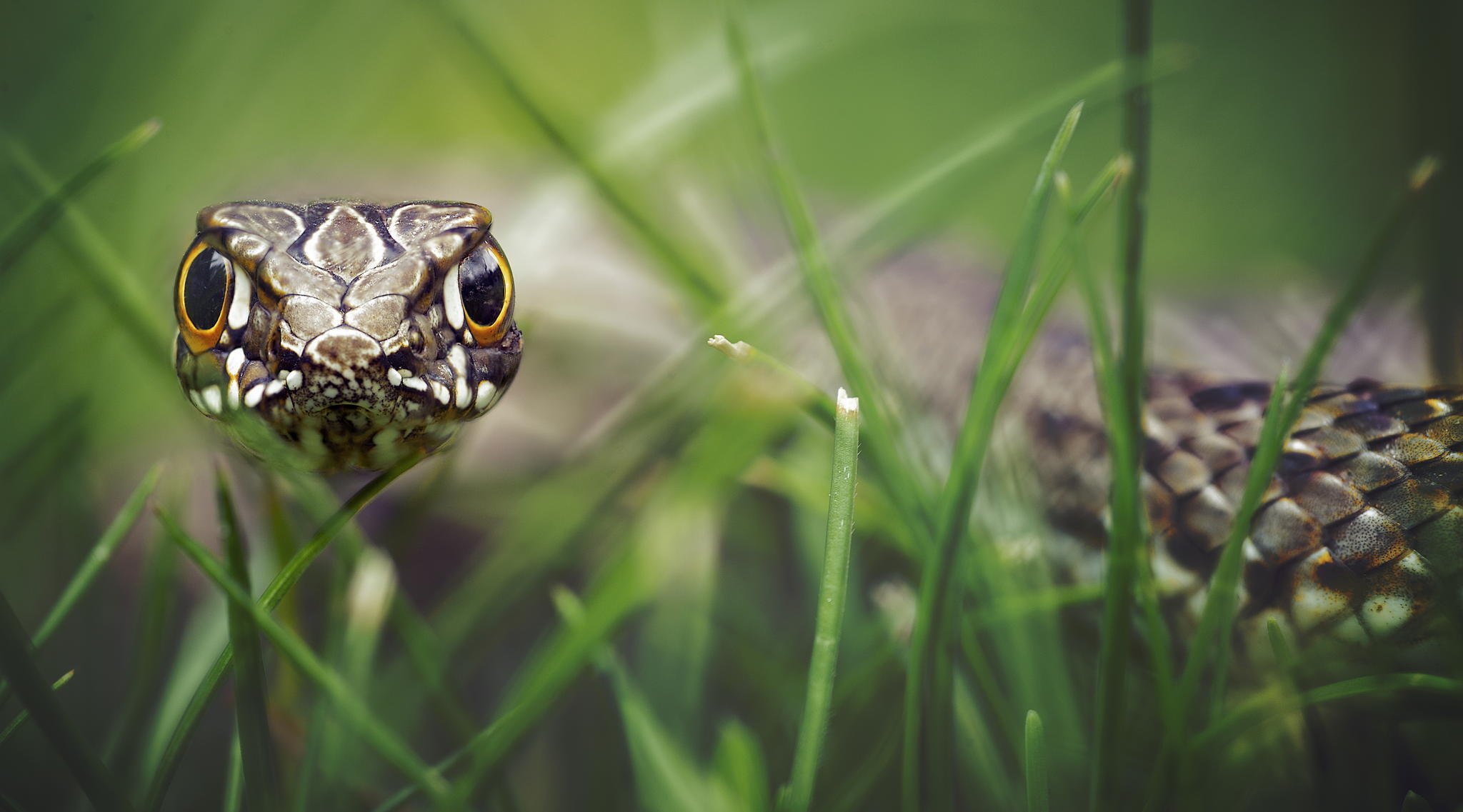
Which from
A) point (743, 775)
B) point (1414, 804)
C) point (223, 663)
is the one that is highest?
point (223, 663)

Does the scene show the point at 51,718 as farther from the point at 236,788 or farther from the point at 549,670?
the point at 549,670

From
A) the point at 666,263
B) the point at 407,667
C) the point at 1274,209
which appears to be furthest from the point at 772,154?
the point at 1274,209

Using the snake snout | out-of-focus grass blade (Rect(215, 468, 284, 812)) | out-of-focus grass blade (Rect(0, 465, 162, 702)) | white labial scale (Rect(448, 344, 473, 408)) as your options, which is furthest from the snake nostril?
out-of-focus grass blade (Rect(0, 465, 162, 702))

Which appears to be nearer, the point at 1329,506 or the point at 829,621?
the point at 829,621

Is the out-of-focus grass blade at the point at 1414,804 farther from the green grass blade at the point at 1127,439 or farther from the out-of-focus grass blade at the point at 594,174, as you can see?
the out-of-focus grass blade at the point at 594,174

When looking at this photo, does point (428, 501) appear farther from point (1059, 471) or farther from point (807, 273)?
point (1059, 471)

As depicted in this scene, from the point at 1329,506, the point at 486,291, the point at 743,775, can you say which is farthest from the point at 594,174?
the point at 1329,506

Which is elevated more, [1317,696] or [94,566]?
[94,566]
